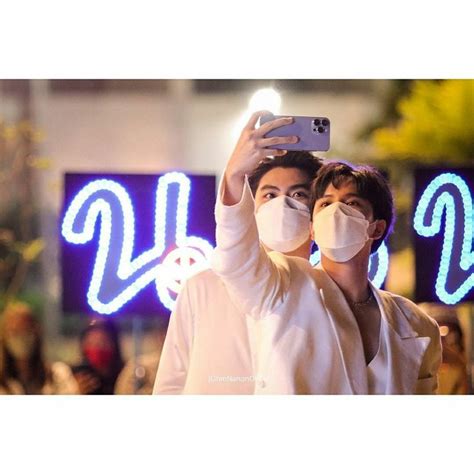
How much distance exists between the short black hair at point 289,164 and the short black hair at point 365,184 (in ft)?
0.09

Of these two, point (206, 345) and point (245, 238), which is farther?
point (206, 345)

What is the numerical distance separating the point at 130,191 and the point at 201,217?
0.83 feet

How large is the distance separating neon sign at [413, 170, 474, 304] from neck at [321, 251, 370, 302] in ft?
0.67

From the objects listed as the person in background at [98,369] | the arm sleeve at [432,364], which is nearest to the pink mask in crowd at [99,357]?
the person in background at [98,369]

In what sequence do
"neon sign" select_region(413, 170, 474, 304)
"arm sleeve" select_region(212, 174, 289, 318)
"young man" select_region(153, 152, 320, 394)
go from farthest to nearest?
1. "neon sign" select_region(413, 170, 474, 304)
2. "young man" select_region(153, 152, 320, 394)
3. "arm sleeve" select_region(212, 174, 289, 318)

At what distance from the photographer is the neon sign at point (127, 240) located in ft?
10.2

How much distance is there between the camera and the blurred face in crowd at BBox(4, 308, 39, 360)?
3.16 meters

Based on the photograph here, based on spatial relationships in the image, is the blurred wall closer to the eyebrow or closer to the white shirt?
the eyebrow

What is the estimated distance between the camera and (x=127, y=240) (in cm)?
313

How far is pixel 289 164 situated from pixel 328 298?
0.46 metres

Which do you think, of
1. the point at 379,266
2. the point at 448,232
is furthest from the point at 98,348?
the point at 448,232

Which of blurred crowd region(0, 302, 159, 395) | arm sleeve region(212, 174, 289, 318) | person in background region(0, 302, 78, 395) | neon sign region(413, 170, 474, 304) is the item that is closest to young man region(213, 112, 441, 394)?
arm sleeve region(212, 174, 289, 318)

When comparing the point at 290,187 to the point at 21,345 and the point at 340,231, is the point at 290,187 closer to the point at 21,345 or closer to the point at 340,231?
the point at 340,231
